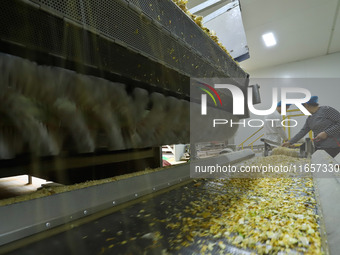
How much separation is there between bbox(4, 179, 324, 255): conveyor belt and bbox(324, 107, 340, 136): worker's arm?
2.54 meters

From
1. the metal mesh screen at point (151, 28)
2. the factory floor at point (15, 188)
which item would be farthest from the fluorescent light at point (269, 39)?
the factory floor at point (15, 188)

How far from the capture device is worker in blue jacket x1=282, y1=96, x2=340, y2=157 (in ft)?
9.68

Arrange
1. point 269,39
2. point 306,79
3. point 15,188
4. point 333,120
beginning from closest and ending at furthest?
point 15,188, point 333,120, point 269,39, point 306,79

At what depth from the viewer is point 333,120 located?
296 centimetres

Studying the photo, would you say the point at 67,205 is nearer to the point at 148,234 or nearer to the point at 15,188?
the point at 148,234

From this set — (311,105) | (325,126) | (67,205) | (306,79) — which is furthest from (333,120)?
(306,79)

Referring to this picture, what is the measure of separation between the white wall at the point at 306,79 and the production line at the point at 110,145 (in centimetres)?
706

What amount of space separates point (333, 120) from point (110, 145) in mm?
3378

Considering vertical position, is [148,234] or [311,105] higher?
[311,105]

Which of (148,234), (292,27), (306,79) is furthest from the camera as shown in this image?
(306,79)

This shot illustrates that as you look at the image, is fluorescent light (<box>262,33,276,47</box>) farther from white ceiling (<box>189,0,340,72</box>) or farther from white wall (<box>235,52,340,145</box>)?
white wall (<box>235,52,340,145</box>)

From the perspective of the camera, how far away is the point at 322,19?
4820 mm

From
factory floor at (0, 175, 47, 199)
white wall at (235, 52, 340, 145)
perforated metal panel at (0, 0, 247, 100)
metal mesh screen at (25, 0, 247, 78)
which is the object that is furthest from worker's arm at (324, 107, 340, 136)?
white wall at (235, 52, 340, 145)

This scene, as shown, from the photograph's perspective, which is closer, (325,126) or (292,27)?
(325,126)
